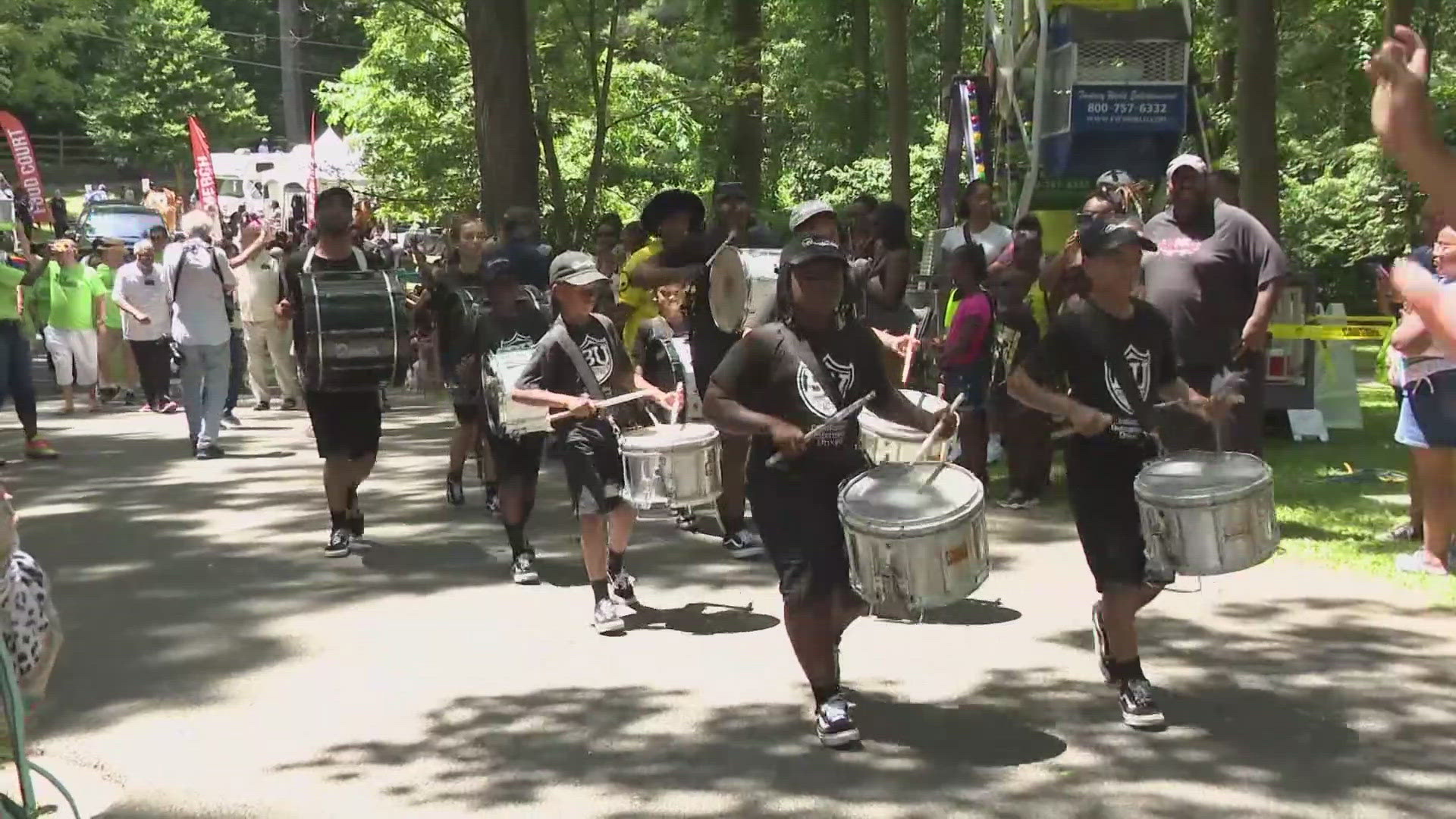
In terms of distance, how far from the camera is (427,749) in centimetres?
584

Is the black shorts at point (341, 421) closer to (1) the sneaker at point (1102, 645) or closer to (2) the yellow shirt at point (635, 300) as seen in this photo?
(2) the yellow shirt at point (635, 300)

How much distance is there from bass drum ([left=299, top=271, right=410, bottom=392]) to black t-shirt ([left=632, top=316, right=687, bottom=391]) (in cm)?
126

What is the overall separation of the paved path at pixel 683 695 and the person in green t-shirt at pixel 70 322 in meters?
8.30

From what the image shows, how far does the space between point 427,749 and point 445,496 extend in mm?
5528

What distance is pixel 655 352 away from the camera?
30.0 ft

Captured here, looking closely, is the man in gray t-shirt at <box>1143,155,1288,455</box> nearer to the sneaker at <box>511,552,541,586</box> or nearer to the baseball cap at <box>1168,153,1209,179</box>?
the baseball cap at <box>1168,153,1209,179</box>

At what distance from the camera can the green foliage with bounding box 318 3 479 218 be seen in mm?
24719

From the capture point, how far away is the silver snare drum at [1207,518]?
5.45 metres

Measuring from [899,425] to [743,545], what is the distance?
278 cm

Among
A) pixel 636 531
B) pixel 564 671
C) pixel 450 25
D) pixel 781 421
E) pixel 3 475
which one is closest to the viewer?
pixel 781 421

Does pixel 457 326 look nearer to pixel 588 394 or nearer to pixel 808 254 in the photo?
pixel 588 394

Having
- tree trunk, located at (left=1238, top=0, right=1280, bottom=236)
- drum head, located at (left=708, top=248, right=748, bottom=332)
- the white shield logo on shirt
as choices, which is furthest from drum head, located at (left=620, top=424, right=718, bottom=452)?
tree trunk, located at (left=1238, top=0, right=1280, bottom=236)

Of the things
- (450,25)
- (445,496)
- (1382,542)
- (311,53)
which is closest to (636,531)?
(445,496)

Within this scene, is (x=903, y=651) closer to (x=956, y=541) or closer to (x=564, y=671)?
(x=564, y=671)
